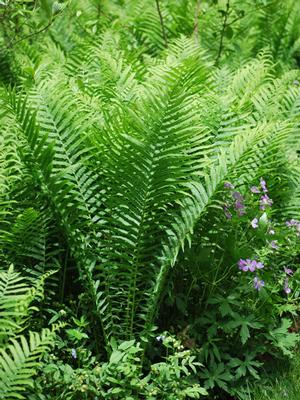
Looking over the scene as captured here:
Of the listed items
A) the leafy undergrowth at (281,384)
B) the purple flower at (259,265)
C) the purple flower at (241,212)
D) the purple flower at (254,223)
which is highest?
the purple flower at (241,212)

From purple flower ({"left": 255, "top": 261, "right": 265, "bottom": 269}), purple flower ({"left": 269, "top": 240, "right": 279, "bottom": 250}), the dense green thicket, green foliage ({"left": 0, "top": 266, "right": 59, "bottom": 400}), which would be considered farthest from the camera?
purple flower ({"left": 269, "top": 240, "right": 279, "bottom": 250})

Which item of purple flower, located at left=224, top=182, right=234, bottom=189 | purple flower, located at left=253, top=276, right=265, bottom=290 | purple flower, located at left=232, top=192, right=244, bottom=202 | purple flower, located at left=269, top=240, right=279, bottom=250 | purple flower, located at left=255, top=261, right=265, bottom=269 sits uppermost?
purple flower, located at left=224, top=182, right=234, bottom=189

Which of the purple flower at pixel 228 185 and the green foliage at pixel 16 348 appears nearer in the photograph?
the green foliage at pixel 16 348

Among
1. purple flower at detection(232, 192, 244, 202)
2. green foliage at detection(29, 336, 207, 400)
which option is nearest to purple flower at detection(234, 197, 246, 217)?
purple flower at detection(232, 192, 244, 202)

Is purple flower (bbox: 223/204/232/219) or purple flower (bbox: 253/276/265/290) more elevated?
purple flower (bbox: 223/204/232/219)

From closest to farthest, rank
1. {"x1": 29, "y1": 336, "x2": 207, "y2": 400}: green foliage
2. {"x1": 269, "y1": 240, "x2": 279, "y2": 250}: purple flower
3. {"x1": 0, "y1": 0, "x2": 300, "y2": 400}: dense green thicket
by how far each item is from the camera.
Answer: {"x1": 29, "y1": 336, "x2": 207, "y2": 400}: green foliage
{"x1": 0, "y1": 0, "x2": 300, "y2": 400}: dense green thicket
{"x1": 269, "y1": 240, "x2": 279, "y2": 250}: purple flower

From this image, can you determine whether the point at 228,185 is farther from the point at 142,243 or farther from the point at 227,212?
the point at 142,243

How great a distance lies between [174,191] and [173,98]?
16.7 inches

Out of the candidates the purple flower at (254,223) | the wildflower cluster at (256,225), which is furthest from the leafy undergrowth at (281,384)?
the purple flower at (254,223)

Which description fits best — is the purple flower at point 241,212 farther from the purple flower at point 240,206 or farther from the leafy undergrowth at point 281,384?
the leafy undergrowth at point 281,384

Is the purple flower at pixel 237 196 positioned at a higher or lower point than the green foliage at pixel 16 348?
lower

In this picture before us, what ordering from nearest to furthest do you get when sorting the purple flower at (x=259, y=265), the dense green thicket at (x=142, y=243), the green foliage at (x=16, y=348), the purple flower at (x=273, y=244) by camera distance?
1. the green foliage at (x=16, y=348)
2. the dense green thicket at (x=142, y=243)
3. the purple flower at (x=259, y=265)
4. the purple flower at (x=273, y=244)

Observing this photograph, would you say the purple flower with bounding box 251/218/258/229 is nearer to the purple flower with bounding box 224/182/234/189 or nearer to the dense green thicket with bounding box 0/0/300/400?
the dense green thicket with bounding box 0/0/300/400

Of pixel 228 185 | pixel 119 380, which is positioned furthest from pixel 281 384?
pixel 228 185
